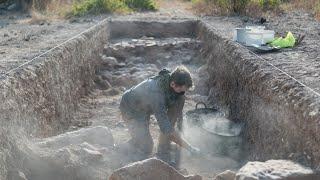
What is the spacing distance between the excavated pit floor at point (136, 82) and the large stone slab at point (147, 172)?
851mm

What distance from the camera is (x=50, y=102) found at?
7117 millimetres

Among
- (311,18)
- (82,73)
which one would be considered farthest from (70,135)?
(311,18)

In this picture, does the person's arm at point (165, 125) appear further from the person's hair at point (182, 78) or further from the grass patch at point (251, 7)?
the grass patch at point (251, 7)

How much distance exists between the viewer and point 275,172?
407 cm

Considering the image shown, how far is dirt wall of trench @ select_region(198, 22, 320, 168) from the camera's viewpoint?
186 inches

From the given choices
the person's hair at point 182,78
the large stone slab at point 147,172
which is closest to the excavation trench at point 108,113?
the large stone slab at point 147,172

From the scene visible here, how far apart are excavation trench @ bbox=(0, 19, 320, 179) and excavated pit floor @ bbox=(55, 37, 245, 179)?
18mm

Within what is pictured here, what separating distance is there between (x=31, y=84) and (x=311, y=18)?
10273 millimetres

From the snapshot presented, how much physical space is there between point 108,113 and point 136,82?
211 cm

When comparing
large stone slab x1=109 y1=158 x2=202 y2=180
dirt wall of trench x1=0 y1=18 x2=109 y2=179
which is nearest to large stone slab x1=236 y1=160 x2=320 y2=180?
large stone slab x1=109 y1=158 x2=202 y2=180

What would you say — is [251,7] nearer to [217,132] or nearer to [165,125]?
[217,132]

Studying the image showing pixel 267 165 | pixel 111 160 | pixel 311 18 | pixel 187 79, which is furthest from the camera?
pixel 311 18

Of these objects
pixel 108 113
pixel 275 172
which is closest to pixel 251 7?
pixel 108 113

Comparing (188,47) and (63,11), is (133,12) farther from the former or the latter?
(188,47)
